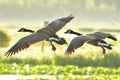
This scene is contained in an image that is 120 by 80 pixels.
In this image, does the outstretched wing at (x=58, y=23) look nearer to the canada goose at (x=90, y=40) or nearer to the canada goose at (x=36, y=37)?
the canada goose at (x=36, y=37)

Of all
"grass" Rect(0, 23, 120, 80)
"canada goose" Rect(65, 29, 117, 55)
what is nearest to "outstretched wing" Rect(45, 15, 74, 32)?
"canada goose" Rect(65, 29, 117, 55)

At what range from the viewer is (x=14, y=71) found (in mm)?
13477

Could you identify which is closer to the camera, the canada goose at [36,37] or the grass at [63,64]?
the canada goose at [36,37]

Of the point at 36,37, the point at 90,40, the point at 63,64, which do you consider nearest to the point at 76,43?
the point at 90,40

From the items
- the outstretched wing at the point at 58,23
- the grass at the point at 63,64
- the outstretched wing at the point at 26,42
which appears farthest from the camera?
the grass at the point at 63,64

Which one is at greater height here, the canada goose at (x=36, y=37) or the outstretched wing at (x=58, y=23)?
the outstretched wing at (x=58, y=23)

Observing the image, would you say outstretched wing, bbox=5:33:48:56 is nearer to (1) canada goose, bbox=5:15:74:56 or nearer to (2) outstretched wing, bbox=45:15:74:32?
(1) canada goose, bbox=5:15:74:56

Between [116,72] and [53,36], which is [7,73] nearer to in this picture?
[116,72]

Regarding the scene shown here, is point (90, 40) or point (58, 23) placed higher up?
point (58, 23)

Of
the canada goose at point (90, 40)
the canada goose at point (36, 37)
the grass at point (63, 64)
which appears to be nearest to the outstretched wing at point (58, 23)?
the canada goose at point (36, 37)

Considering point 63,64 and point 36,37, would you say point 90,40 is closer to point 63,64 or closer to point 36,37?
point 36,37

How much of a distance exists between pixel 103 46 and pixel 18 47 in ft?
2.15

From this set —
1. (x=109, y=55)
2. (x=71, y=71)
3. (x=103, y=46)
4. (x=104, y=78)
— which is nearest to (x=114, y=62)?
(x=109, y=55)

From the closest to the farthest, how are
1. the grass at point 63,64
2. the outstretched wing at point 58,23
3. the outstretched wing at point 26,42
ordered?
the outstretched wing at point 26,42, the outstretched wing at point 58,23, the grass at point 63,64
